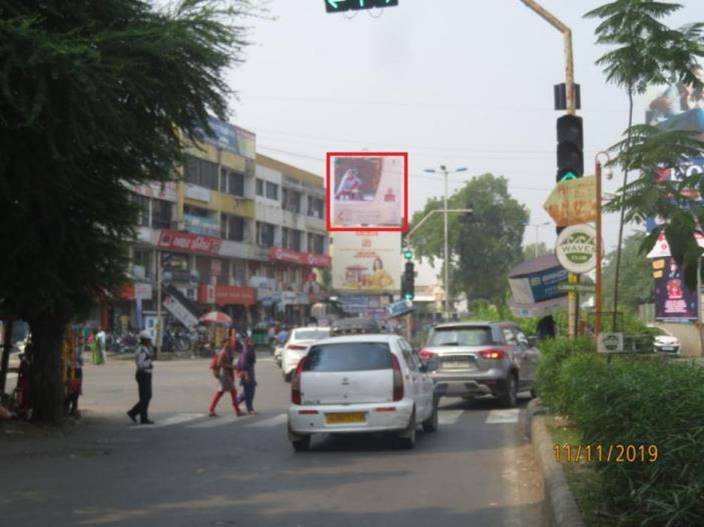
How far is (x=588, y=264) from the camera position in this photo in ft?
43.0

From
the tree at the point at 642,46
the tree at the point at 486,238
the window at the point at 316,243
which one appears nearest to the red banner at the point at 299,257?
the window at the point at 316,243

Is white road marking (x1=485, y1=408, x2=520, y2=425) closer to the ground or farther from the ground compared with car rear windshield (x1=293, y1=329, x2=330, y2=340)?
closer to the ground

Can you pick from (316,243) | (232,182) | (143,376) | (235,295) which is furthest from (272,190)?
(143,376)

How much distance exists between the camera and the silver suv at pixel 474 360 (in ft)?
66.9

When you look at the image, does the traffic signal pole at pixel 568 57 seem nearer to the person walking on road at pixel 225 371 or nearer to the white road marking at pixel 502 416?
the white road marking at pixel 502 416

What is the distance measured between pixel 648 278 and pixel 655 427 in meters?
62.7

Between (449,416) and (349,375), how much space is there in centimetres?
608

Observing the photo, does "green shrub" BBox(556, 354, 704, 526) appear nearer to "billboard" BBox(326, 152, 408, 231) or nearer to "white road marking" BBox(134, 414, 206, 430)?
"white road marking" BBox(134, 414, 206, 430)

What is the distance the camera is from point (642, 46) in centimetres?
1042

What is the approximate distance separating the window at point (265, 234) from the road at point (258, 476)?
170 feet

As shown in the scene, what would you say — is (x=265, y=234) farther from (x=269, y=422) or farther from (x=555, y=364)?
(x=555, y=364)

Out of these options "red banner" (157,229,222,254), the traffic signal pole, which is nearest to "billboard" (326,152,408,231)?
"red banner" (157,229,222,254)

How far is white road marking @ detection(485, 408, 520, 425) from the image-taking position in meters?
18.3

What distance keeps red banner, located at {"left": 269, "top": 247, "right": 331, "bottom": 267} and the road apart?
52.7 meters
